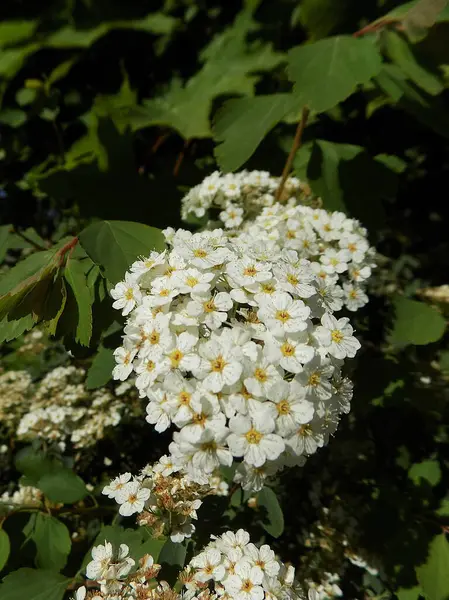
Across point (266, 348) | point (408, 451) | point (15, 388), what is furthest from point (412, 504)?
point (15, 388)

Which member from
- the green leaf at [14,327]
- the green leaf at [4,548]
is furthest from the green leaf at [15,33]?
the green leaf at [4,548]

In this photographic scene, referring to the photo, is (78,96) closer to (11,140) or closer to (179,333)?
(11,140)

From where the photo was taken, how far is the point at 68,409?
209 centimetres

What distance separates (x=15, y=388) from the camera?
88.8 inches

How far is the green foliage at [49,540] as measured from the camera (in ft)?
5.43

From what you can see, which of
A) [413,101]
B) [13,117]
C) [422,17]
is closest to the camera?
[422,17]

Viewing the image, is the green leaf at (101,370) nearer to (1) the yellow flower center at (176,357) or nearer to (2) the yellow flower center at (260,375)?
(1) the yellow flower center at (176,357)

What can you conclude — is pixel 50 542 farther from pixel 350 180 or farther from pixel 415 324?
pixel 350 180

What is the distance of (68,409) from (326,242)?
51.8 inches

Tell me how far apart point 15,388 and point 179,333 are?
4.81ft

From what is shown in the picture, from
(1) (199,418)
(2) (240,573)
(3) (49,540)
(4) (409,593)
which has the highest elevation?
(1) (199,418)

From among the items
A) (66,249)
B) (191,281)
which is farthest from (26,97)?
(191,281)

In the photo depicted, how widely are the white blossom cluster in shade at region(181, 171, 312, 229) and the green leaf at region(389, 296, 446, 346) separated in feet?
2.38

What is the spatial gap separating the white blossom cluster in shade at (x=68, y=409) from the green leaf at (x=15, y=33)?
2.23 m
